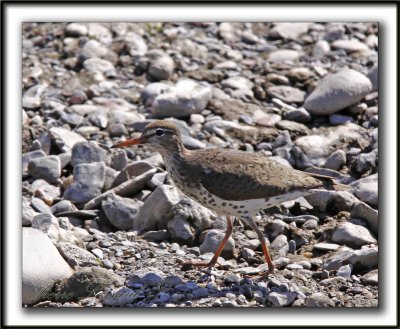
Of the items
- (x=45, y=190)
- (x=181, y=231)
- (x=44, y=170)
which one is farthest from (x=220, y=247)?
(x=44, y=170)

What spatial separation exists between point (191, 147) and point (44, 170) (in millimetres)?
2143

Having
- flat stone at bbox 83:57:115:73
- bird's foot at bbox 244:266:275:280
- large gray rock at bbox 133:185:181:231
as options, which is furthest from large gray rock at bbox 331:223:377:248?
flat stone at bbox 83:57:115:73

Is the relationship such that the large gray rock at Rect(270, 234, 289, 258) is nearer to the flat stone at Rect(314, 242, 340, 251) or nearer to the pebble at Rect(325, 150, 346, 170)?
the flat stone at Rect(314, 242, 340, 251)

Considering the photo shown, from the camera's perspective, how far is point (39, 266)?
10062mm

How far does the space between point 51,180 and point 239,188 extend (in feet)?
11.4

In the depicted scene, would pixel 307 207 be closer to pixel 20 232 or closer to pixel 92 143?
pixel 92 143

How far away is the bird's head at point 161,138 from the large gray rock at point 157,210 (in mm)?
780

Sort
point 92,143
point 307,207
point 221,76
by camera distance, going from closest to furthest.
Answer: point 307,207 < point 92,143 < point 221,76

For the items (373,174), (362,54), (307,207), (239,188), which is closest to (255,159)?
(239,188)

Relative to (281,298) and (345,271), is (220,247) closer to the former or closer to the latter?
(281,298)

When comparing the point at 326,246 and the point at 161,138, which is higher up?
the point at 161,138

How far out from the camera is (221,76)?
15430 mm

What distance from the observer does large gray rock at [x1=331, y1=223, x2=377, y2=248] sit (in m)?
11.4

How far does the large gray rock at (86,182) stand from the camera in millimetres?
12531
